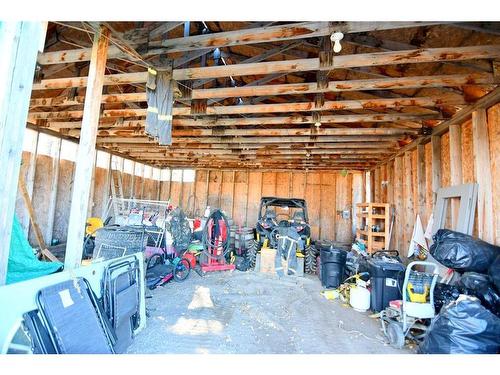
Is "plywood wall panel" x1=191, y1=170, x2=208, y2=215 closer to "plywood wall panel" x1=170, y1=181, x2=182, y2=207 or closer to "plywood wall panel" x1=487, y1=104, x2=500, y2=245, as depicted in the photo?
"plywood wall panel" x1=170, y1=181, x2=182, y2=207

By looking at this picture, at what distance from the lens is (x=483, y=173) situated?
355 centimetres

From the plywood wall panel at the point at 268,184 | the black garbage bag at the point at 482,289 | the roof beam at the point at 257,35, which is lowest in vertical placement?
the black garbage bag at the point at 482,289

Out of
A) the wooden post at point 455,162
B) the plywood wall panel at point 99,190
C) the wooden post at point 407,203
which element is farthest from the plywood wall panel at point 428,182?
the plywood wall panel at point 99,190

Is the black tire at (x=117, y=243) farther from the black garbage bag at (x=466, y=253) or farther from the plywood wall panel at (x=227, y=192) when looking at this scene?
the plywood wall panel at (x=227, y=192)

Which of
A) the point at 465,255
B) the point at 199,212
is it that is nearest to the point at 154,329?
the point at 465,255

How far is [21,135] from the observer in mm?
1651

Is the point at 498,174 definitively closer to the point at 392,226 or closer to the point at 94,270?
the point at 392,226

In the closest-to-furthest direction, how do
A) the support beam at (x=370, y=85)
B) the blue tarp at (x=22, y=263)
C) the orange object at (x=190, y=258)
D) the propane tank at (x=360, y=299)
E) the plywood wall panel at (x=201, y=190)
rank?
1. the blue tarp at (x=22, y=263)
2. the support beam at (x=370, y=85)
3. the propane tank at (x=360, y=299)
4. the orange object at (x=190, y=258)
5. the plywood wall panel at (x=201, y=190)

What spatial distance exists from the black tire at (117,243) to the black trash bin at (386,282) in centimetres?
338

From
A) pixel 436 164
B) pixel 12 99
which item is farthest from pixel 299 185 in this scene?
pixel 12 99

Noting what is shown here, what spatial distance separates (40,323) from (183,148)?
6765 millimetres

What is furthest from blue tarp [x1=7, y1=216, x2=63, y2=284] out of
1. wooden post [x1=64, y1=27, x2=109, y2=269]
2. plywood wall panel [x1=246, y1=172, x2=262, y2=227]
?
plywood wall panel [x1=246, y1=172, x2=262, y2=227]

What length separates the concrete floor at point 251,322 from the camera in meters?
2.84

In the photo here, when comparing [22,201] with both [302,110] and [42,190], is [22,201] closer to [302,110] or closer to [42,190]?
[42,190]
